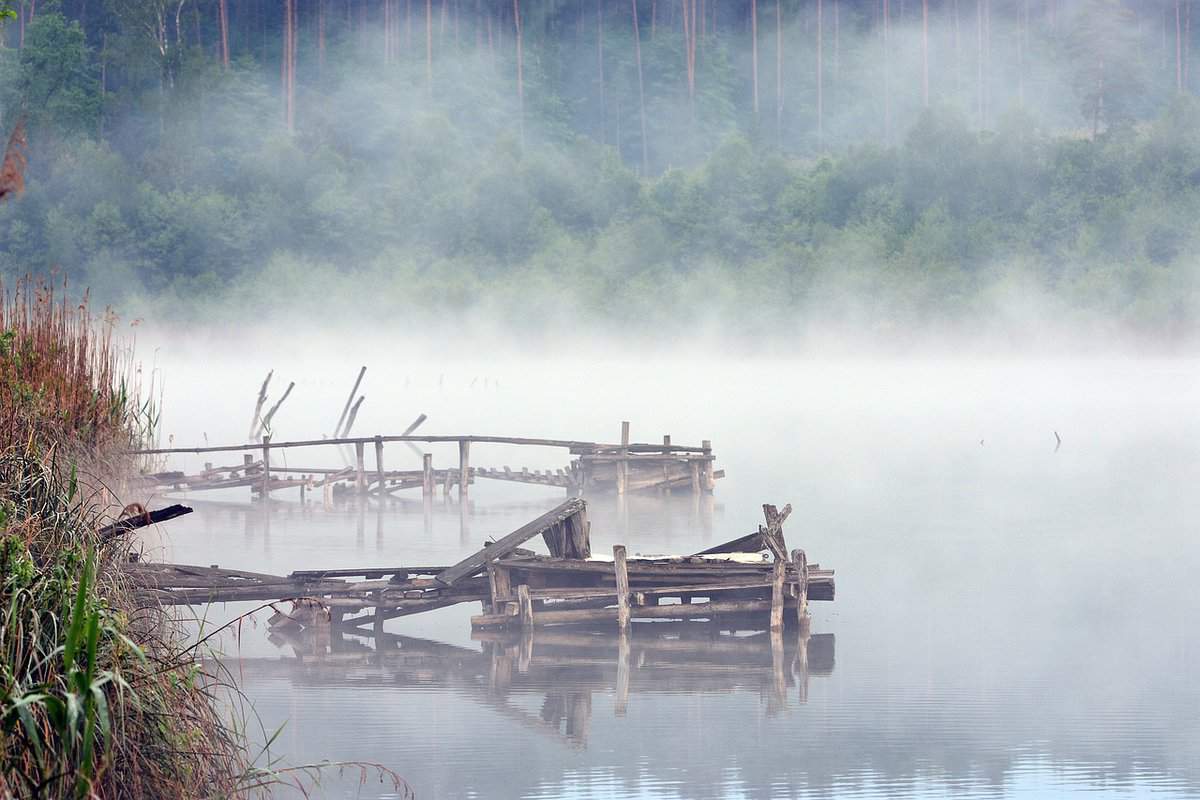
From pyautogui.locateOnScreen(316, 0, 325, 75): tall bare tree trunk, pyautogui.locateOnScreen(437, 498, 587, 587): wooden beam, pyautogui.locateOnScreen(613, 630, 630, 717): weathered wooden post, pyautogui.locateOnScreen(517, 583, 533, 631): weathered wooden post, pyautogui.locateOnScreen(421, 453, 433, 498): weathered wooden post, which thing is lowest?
pyautogui.locateOnScreen(613, 630, 630, 717): weathered wooden post

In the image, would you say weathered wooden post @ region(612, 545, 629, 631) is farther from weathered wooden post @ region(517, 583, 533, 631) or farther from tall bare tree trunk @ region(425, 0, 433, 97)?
tall bare tree trunk @ region(425, 0, 433, 97)

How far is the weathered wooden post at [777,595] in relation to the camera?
13031 mm

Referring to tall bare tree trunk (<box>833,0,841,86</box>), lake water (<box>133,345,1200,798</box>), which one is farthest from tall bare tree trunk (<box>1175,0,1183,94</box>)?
lake water (<box>133,345,1200,798</box>)

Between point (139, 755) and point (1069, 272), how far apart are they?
204 ft

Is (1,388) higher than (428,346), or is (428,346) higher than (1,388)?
(428,346)

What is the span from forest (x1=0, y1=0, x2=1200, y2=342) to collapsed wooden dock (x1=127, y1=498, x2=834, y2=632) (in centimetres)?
5149

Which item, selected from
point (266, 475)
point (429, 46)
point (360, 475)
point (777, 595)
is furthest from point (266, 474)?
point (429, 46)

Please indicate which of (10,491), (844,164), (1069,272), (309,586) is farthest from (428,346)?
(10,491)

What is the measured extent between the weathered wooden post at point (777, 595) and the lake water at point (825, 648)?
22 centimetres

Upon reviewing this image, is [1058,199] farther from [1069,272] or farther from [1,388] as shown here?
[1,388]

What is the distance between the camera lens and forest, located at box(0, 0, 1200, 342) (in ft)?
214

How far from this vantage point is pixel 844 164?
238 feet

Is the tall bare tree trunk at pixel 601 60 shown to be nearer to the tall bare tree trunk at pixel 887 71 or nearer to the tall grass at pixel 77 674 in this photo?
the tall bare tree trunk at pixel 887 71

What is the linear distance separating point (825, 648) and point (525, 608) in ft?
8.17
